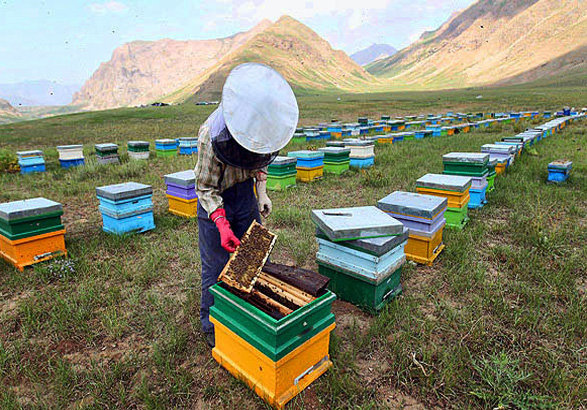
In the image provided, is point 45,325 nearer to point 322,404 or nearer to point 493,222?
point 322,404

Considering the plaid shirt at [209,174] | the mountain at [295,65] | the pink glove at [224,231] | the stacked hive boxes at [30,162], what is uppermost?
the mountain at [295,65]

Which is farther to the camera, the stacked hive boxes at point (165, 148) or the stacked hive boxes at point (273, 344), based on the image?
the stacked hive boxes at point (165, 148)

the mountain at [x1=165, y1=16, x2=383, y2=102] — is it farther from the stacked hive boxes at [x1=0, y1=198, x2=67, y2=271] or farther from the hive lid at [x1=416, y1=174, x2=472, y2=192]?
the hive lid at [x1=416, y1=174, x2=472, y2=192]

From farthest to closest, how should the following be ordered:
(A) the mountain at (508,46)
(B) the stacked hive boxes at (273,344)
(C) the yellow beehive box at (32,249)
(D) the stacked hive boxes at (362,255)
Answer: (A) the mountain at (508,46) < (C) the yellow beehive box at (32,249) < (D) the stacked hive boxes at (362,255) < (B) the stacked hive boxes at (273,344)

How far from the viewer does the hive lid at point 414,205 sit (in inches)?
148

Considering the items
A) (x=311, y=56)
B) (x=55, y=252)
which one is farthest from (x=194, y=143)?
(x=311, y=56)

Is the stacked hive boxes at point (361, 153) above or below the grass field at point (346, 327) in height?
above

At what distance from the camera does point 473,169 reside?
542 cm

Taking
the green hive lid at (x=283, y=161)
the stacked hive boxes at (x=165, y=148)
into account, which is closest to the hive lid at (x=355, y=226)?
the green hive lid at (x=283, y=161)

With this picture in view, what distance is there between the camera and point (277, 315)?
7.59 ft

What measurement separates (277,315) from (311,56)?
151 metres

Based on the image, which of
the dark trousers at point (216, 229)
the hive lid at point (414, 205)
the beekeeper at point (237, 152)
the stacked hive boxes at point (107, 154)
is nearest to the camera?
the beekeeper at point (237, 152)

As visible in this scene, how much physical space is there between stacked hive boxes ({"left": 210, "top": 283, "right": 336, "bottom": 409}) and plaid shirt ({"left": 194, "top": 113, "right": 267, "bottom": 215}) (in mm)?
642

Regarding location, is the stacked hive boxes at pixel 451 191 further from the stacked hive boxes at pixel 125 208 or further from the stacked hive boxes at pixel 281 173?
the stacked hive boxes at pixel 125 208
